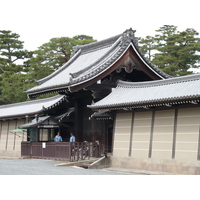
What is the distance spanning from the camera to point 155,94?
2370 cm

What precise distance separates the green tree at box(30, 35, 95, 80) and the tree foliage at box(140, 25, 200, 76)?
939 cm

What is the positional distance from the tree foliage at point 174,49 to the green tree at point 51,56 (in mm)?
9390

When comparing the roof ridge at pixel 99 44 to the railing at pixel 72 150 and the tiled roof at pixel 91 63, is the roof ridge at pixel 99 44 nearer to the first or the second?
the tiled roof at pixel 91 63

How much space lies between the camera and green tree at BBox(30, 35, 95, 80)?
53.7 metres

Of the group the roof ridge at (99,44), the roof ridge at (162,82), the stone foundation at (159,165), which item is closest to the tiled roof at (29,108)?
the roof ridge at (99,44)

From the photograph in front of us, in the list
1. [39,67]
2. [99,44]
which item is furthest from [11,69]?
[99,44]

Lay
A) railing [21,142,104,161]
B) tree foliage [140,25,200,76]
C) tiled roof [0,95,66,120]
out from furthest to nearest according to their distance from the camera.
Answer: tree foliage [140,25,200,76], tiled roof [0,95,66,120], railing [21,142,104,161]

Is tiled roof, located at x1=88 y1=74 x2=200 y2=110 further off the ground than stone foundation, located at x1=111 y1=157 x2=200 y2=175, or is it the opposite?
tiled roof, located at x1=88 y1=74 x2=200 y2=110

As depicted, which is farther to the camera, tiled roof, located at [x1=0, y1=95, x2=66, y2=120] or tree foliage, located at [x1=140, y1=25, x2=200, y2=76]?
tree foliage, located at [x1=140, y1=25, x2=200, y2=76]

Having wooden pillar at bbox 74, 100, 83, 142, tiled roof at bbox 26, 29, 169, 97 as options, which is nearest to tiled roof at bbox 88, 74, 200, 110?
tiled roof at bbox 26, 29, 169, 97

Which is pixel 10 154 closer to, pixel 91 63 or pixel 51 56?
pixel 91 63

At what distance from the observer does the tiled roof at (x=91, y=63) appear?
95.2ft

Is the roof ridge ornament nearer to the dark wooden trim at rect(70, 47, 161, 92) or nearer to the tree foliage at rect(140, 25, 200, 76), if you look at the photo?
the dark wooden trim at rect(70, 47, 161, 92)

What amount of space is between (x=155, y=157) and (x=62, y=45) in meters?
33.5
